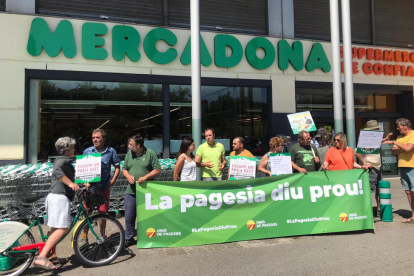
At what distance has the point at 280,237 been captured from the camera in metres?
5.53

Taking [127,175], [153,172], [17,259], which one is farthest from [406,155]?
[17,259]

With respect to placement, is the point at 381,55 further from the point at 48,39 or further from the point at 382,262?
the point at 48,39

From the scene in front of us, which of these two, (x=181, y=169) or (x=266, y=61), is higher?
(x=266, y=61)

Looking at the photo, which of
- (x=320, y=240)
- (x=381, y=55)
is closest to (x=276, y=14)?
(x=381, y=55)

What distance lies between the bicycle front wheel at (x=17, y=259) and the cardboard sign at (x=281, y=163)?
385 cm

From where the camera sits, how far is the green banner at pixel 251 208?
5055mm

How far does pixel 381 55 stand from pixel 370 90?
1.36m

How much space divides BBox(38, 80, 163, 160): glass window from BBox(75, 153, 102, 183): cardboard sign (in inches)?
197

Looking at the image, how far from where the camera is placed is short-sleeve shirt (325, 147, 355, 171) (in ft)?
20.3

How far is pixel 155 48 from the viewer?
32.4 ft

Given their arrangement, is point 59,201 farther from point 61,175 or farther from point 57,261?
point 57,261

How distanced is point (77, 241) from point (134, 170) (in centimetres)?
134

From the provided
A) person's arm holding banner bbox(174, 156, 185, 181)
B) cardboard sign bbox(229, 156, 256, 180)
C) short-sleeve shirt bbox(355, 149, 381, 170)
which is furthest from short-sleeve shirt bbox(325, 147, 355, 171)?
person's arm holding banner bbox(174, 156, 185, 181)

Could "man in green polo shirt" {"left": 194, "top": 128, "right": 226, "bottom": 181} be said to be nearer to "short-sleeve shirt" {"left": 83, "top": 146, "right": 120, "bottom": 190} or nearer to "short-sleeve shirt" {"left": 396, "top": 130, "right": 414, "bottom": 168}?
"short-sleeve shirt" {"left": 83, "top": 146, "right": 120, "bottom": 190}
